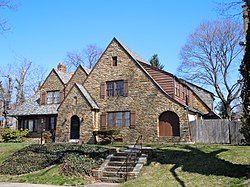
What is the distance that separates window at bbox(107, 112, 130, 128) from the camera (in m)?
27.2

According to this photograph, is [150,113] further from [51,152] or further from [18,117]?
[18,117]

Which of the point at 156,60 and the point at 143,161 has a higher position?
the point at 156,60

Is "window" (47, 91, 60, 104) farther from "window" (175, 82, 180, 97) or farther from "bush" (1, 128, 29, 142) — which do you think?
"window" (175, 82, 180, 97)

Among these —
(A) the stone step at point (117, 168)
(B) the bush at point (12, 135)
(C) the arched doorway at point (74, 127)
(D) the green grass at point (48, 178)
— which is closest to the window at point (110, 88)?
(C) the arched doorway at point (74, 127)

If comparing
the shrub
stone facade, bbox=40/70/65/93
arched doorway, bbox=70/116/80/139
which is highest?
stone facade, bbox=40/70/65/93

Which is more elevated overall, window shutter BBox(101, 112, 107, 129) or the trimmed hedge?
window shutter BBox(101, 112, 107, 129)

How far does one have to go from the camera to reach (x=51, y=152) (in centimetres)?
1897

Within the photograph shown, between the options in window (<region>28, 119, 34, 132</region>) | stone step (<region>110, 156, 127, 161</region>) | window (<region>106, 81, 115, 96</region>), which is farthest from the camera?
window (<region>28, 119, 34, 132</region>)

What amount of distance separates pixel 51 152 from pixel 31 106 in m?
16.8

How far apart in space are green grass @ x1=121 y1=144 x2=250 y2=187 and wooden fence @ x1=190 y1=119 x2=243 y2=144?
25.6 ft

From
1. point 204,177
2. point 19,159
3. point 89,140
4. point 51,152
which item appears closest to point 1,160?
point 19,159

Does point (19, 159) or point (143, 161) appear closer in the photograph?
point (143, 161)

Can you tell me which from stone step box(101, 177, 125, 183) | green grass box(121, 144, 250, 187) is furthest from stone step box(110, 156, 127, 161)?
stone step box(101, 177, 125, 183)

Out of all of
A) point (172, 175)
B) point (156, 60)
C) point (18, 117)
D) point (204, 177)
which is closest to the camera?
point (204, 177)
